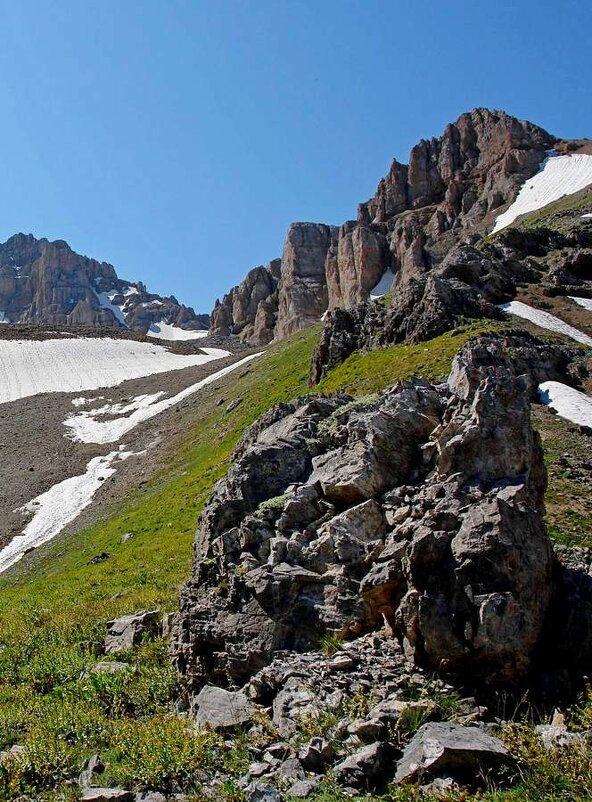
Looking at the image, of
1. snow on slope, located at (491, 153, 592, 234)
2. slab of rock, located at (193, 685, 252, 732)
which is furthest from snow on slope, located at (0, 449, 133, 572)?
snow on slope, located at (491, 153, 592, 234)

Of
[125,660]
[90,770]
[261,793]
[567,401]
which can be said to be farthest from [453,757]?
[567,401]

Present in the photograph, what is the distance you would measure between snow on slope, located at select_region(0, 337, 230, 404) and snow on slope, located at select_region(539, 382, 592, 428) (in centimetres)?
6754

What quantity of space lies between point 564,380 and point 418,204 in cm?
9624

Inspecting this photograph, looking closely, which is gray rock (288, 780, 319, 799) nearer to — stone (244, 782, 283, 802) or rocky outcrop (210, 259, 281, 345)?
stone (244, 782, 283, 802)

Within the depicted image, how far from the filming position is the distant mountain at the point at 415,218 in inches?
3853

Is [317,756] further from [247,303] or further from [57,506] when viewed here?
[247,303]

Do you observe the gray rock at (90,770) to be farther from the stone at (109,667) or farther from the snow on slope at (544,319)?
the snow on slope at (544,319)

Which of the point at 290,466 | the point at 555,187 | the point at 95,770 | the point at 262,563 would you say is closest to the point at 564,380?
the point at 290,466

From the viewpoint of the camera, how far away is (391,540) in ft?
30.9

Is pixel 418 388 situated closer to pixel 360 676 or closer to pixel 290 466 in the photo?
pixel 290 466

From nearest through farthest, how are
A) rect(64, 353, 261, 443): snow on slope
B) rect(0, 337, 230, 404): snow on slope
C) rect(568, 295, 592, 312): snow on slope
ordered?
rect(568, 295, 592, 312): snow on slope
rect(64, 353, 261, 443): snow on slope
rect(0, 337, 230, 404): snow on slope

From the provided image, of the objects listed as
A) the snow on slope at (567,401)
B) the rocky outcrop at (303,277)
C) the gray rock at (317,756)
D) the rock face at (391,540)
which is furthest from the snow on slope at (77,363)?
the gray rock at (317,756)

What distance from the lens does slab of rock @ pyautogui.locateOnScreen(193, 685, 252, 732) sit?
8.03 meters

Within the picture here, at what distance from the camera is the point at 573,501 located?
16094mm
